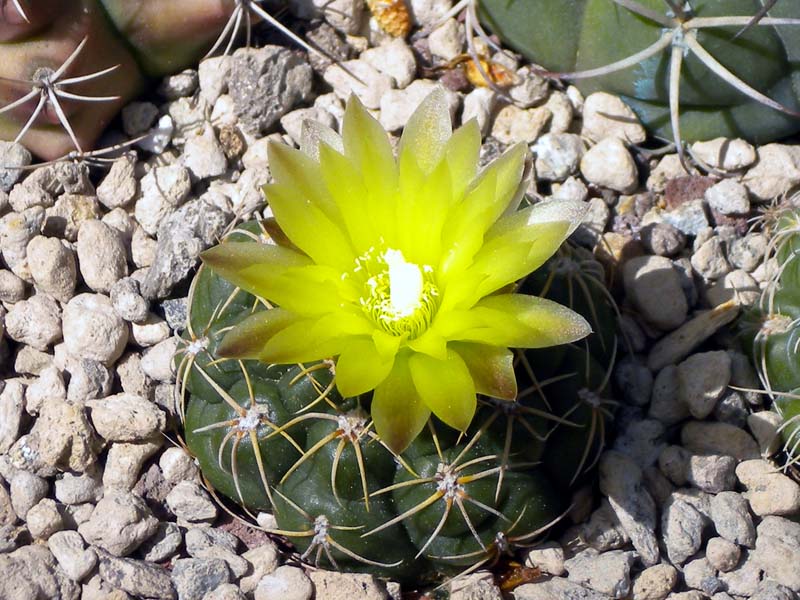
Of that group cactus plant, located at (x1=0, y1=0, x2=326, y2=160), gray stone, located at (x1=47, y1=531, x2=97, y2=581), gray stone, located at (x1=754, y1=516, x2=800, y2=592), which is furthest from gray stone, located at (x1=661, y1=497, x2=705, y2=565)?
cactus plant, located at (x1=0, y1=0, x2=326, y2=160)

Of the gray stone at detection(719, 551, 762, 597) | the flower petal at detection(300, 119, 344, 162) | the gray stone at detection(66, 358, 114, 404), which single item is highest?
the flower petal at detection(300, 119, 344, 162)

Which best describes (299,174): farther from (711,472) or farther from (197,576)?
(711,472)

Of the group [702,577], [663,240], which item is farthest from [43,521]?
[663,240]

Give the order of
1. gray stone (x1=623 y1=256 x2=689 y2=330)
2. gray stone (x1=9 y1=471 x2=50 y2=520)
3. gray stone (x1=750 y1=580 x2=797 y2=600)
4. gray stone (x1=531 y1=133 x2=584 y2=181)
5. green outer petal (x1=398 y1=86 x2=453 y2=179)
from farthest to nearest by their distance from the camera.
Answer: gray stone (x1=531 y1=133 x2=584 y2=181) < gray stone (x1=623 y1=256 x2=689 y2=330) < gray stone (x1=9 y1=471 x2=50 y2=520) < gray stone (x1=750 y1=580 x2=797 y2=600) < green outer petal (x1=398 y1=86 x2=453 y2=179)

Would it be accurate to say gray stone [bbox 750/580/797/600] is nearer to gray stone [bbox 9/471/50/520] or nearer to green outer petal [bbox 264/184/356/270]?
green outer petal [bbox 264/184/356/270]

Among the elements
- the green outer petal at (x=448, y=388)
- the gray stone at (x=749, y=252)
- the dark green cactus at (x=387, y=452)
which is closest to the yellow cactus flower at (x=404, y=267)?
the green outer petal at (x=448, y=388)

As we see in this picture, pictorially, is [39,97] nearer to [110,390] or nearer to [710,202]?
[110,390]
